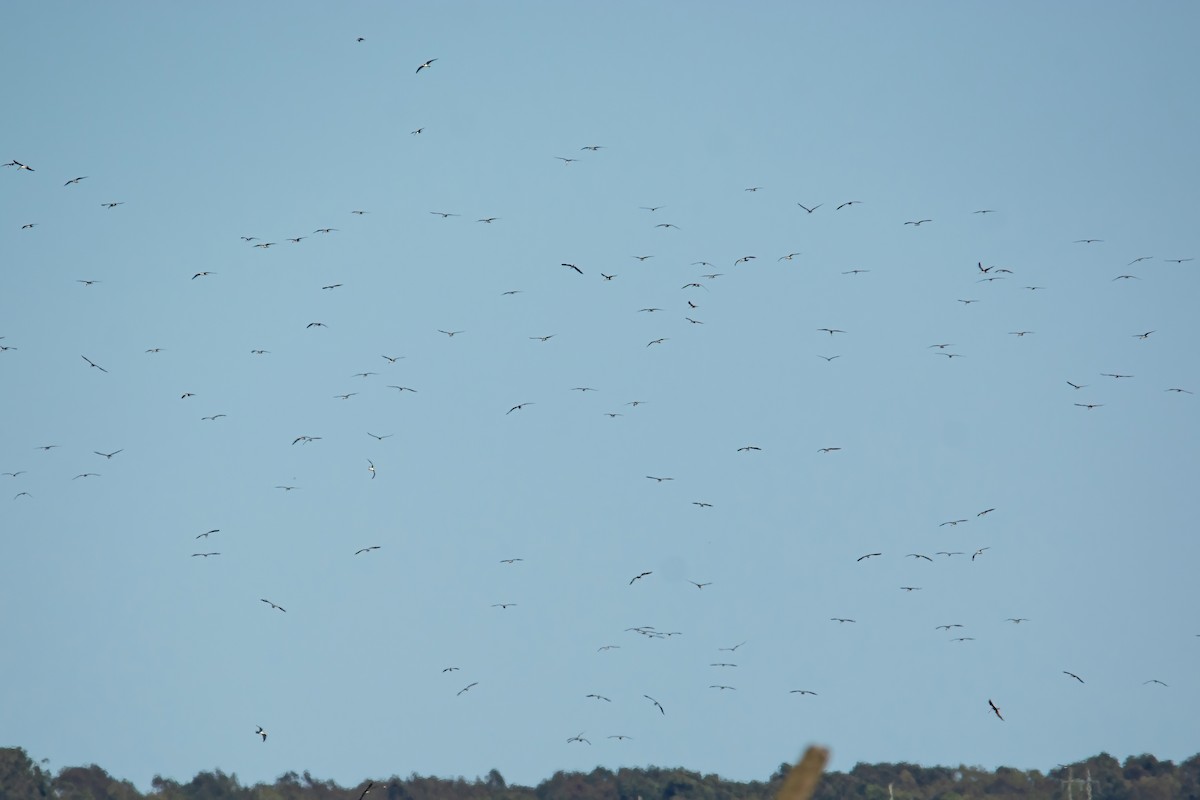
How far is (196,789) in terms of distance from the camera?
108m

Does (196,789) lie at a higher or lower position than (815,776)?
higher

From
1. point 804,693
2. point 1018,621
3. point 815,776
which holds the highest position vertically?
point 1018,621

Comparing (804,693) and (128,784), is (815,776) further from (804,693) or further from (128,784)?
(128,784)

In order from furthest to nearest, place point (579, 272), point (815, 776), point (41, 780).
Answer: point (41, 780)
point (579, 272)
point (815, 776)

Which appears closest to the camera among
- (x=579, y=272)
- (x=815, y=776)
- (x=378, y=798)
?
(x=815, y=776)

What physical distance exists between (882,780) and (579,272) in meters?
86.1

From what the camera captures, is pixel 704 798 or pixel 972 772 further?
pixel 972 772

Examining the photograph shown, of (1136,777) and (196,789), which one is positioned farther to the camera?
(1136,777)

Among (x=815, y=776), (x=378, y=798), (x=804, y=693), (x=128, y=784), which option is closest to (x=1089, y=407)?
(x=804, y=693)

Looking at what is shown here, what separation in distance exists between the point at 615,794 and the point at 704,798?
548 cm

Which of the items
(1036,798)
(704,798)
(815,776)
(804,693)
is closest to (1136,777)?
(1036,798)

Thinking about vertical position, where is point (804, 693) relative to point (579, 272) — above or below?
below

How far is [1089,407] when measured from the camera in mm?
65688

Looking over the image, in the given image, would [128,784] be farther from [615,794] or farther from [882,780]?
[882,780]
